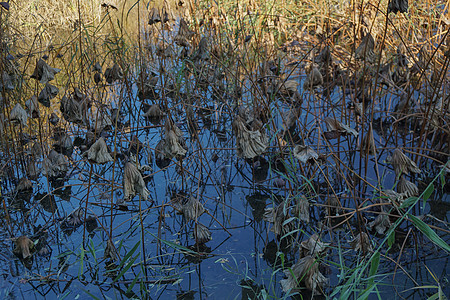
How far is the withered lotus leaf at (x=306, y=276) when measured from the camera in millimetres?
1120

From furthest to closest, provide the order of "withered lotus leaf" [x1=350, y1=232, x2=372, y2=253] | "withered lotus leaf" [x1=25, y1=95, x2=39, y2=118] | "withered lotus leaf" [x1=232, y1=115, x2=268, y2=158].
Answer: "withered lotus leaf" [x1=25, y1=95, x2=39, y2=118], "withered lotus leaf" [x1=232, y1=115, x2=268, y2=158], "withered lotus leaf" [x1=350, y1=232, x2=372, y2=253]

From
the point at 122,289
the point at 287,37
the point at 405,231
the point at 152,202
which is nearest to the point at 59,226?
the point at 152,202

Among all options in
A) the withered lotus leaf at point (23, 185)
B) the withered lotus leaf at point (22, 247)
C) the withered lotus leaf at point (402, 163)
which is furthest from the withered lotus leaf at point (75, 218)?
the withered lotus leaf at point (402, 163)

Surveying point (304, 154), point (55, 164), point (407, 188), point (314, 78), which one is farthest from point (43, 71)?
point (407, 188)

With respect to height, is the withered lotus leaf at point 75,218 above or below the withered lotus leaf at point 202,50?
below

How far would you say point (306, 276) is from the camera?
3.73 ft

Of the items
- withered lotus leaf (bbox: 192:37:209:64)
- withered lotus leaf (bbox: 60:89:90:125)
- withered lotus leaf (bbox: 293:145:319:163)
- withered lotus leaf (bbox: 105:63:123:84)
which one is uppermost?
withered lotus leaf (bbox: 192:37:209:64)

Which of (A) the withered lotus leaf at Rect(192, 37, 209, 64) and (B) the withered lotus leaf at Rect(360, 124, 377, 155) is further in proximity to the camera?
(A) the withered lotus leaf at Rect(192, 37, 209, 64)

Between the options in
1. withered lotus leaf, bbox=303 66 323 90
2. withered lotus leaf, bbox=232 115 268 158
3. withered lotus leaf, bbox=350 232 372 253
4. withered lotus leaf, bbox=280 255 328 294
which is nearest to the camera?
withered lotus leaf, bbox=280 255 328 294

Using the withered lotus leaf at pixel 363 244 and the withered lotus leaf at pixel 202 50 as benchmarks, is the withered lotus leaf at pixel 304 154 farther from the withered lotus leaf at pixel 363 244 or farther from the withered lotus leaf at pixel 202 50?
the withered lotus leaf at pixel 202 50

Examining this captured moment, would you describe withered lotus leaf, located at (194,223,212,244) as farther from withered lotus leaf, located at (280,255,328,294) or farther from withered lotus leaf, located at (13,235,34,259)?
withered lotus leaf, located at (13,235,34,259)

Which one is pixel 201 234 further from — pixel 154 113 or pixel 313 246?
pixel 154 113

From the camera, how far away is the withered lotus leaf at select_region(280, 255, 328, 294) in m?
1.12

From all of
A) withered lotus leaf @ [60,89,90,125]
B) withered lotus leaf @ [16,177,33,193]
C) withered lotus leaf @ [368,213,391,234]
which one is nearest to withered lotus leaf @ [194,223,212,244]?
withered lotus leaf @ [368,213,391,234]
